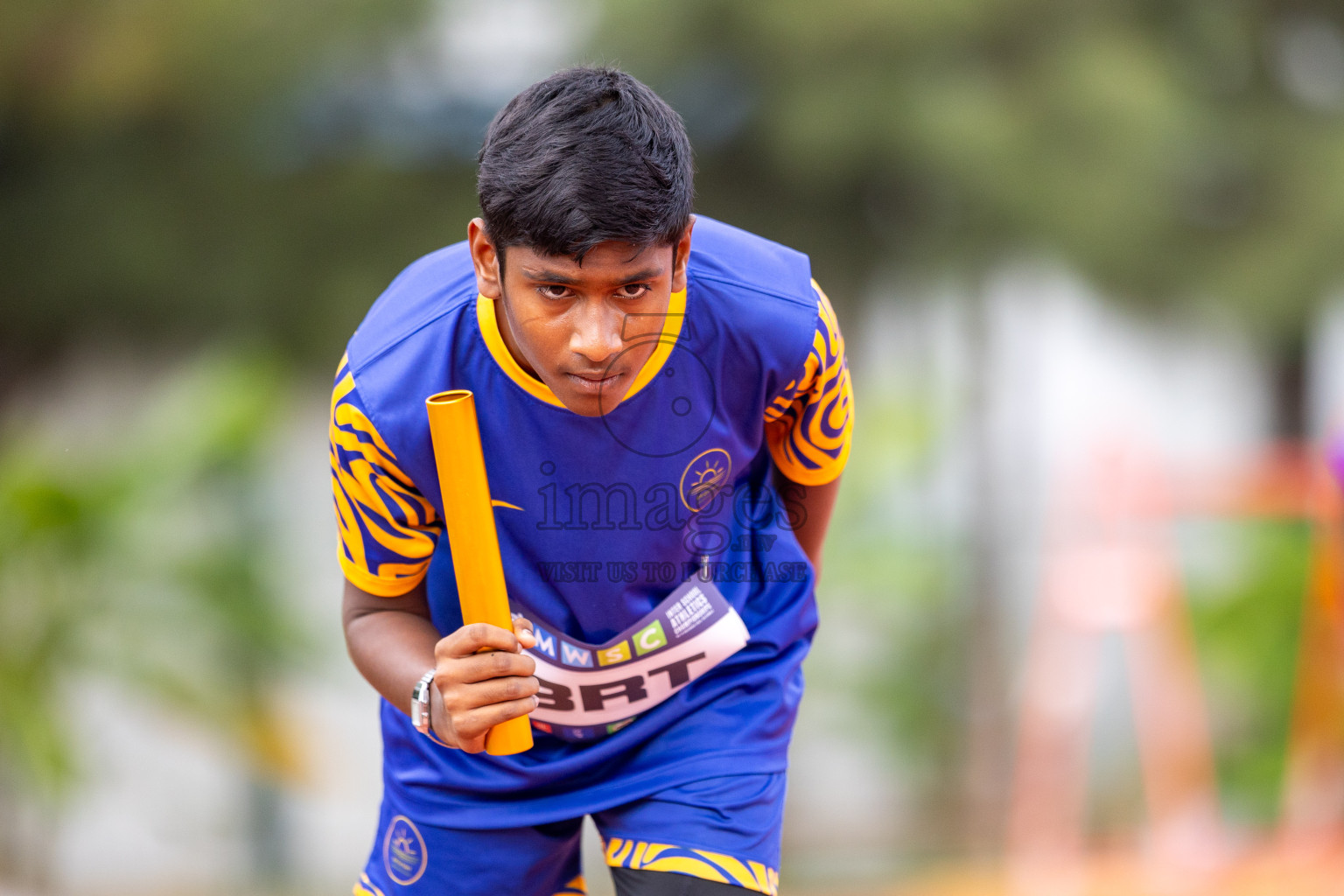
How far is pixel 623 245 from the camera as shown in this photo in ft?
5.88

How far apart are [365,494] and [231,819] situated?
15.7 ft

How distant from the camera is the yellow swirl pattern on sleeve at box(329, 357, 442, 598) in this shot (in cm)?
198

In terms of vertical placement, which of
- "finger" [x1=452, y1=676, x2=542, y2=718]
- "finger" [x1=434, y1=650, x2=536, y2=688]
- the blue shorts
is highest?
"finger" [x1=434, y1=650, x2=536, y2=688]

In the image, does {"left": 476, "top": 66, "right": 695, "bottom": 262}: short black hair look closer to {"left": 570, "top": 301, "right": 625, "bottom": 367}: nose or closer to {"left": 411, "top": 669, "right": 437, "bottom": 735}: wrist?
{"left": 570, "top": 301, "right": 625, "bottom": 367}: nose

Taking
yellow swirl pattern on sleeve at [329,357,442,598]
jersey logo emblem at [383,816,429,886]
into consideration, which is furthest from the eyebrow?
jersey logo emblem at [383,816,429,886]

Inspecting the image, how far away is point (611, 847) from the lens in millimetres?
2127

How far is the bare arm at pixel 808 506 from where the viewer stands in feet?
7.91

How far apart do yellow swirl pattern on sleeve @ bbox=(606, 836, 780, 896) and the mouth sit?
685 mm

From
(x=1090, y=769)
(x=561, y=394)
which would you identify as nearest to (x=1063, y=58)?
(x=1090, y=769)

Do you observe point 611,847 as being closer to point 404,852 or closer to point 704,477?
point 404,852

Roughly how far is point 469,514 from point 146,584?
406 cm

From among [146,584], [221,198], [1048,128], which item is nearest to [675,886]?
[146,584]

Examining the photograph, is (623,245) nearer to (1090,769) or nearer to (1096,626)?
(1096,626)

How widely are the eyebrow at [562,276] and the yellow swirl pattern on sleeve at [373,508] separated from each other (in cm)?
34
